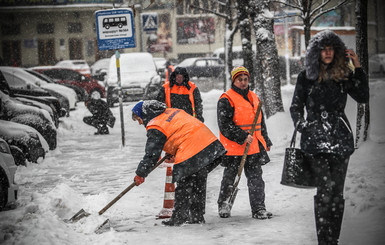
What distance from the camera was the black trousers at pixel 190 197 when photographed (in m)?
5.80

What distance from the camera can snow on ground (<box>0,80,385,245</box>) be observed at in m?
5.15

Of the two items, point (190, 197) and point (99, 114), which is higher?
point (190, 197)

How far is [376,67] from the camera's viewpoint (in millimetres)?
34969

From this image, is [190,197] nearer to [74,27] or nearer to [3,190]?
[3,190]

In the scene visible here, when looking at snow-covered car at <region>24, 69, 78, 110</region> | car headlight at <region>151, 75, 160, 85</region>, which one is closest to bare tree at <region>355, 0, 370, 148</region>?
snow-covered car at <region>24, 69, 78, 110</region>

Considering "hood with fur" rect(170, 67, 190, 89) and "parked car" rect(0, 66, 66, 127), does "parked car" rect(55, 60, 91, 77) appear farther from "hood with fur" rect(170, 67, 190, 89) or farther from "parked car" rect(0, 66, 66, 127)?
"hood with fur" rect(170, 67, 190, 89)

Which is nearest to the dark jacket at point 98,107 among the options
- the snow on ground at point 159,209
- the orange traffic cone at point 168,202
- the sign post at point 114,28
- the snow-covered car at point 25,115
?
the sign post at point 114,28

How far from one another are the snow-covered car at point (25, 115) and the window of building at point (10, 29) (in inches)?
1441

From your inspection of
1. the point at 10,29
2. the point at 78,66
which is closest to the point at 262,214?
the point at 78,66

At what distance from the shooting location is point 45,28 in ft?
153

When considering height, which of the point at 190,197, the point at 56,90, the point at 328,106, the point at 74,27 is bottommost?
the point at 190,197

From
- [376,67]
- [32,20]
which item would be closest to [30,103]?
[376,67]

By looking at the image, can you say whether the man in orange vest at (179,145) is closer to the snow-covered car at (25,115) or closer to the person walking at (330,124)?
the person walking at (330,124)

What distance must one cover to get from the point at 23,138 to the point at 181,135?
478 centimetres
